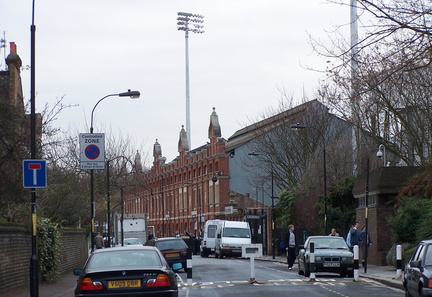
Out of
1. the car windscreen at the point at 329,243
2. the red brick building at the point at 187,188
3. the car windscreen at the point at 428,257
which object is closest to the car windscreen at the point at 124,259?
the car windscreen at the point at 428,257

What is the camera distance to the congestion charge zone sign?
102 ft

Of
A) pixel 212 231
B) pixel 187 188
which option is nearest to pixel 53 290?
pixel 212 231

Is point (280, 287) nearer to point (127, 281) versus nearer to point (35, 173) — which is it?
point (35, 173)

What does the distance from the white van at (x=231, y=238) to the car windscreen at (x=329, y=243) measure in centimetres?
2669

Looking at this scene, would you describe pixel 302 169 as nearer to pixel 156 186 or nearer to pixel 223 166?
pixel 223 166

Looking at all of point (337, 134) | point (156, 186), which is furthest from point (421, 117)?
point (156, 186)

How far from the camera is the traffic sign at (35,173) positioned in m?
18.1

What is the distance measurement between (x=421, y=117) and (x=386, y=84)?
3.41 metres

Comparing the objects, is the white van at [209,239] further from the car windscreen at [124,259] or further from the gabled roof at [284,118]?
the car windscreen at [124,259]

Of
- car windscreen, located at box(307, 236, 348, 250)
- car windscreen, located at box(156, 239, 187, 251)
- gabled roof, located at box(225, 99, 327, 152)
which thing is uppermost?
gabled roof, located at box(225, 99, 327, 152)

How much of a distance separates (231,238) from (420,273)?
41707 mm

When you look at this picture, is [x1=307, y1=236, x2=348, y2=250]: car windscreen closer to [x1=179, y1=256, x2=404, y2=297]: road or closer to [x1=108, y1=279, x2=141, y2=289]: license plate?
[x1=179, y1=256, x2=404, y2=297]: road

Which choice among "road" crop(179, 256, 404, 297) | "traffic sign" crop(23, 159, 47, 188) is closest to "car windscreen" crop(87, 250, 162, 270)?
"traffic sign" crop(23, 159, 47, 188)

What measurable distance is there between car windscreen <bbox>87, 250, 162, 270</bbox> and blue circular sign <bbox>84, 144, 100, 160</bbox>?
53.2 feet
